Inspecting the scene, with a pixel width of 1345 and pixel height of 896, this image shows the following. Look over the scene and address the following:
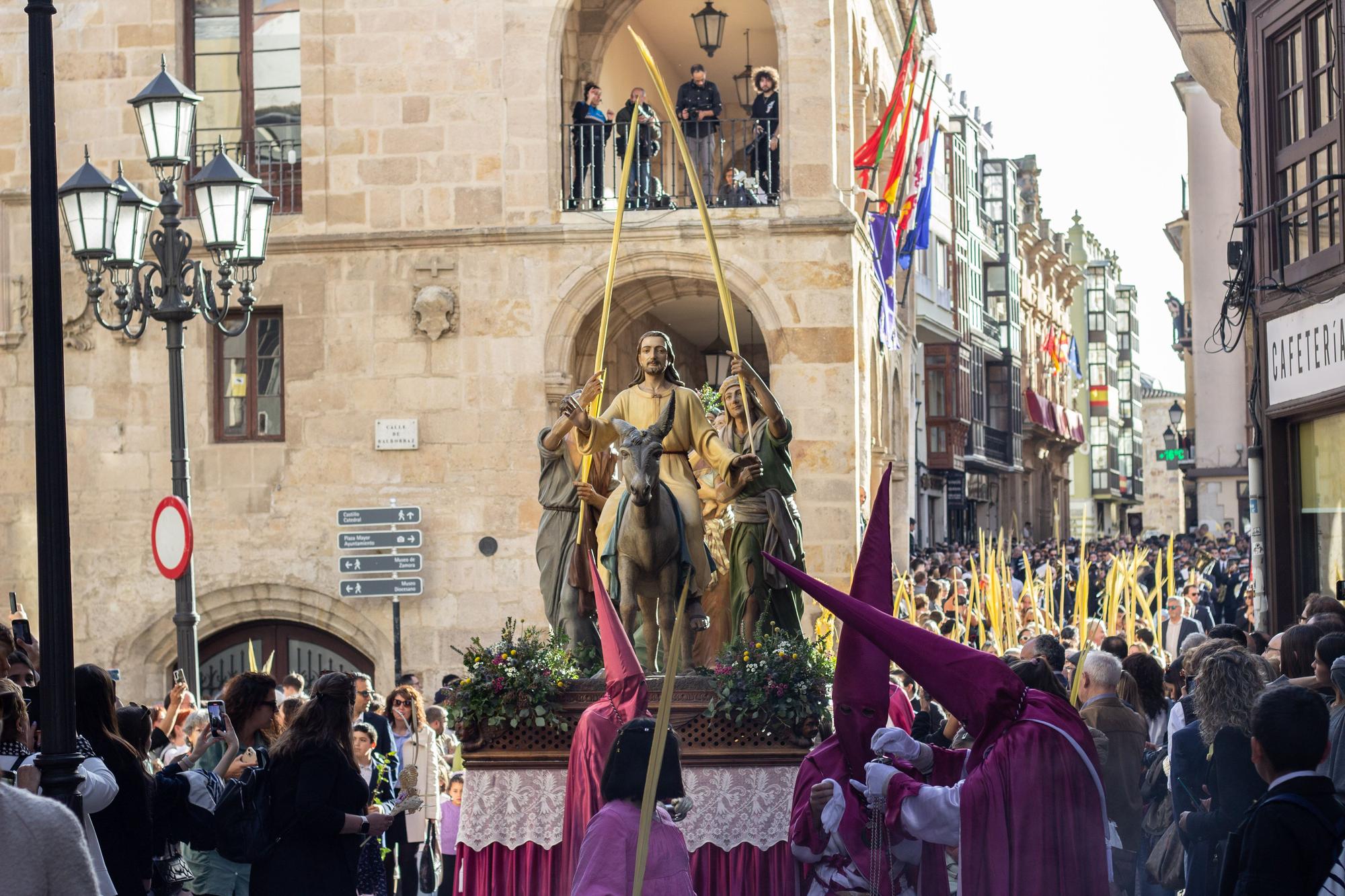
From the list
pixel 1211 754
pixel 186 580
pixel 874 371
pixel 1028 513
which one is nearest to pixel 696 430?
pixel 186 580

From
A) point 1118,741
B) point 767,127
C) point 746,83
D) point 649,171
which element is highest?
point 746,83

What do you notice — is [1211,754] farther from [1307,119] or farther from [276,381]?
[276,381]

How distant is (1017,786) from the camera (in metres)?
5.77

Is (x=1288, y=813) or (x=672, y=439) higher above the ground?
(x=672, y=439)

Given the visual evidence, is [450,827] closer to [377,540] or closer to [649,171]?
[377,540]

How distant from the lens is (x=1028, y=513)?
66.6 meters

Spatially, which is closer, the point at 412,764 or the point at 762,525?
the point at 762,525

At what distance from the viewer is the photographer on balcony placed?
2022 cm

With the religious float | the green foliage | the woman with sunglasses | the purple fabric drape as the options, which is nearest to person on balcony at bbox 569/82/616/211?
the green foliage

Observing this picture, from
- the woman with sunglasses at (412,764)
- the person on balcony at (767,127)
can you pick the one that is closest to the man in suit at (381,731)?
the woman with sunglasses at (412,764)

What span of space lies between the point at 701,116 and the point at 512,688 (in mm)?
11238

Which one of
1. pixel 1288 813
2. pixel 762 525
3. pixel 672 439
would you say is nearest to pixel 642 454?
pixel 672 439

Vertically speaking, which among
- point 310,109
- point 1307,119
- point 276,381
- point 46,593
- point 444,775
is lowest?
point 444,775

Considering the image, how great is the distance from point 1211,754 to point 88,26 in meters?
16.7
